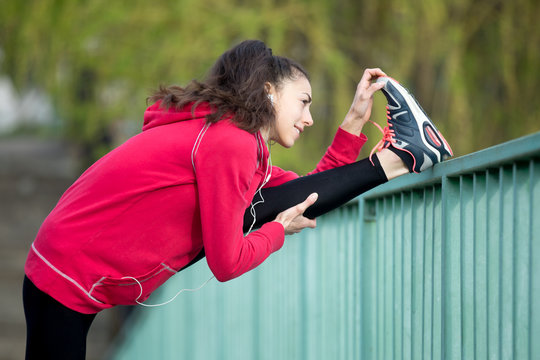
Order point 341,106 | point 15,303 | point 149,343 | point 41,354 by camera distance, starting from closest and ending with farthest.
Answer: point 41,354
point 149,343
point 341,106
point 15,303

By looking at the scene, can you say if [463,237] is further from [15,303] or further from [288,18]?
[15,303]

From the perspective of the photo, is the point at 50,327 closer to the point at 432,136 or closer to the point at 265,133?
the point at 265,133

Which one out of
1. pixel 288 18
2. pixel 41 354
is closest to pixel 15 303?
pixel 288 18

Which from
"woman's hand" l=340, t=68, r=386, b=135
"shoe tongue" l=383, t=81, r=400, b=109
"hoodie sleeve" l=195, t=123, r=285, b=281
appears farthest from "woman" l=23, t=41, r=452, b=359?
"woman's hand" l=340, t=68, r=386, b=135

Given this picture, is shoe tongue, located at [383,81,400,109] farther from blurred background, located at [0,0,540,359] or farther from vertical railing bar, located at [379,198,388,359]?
blurred background, located at [0,0,540,359]

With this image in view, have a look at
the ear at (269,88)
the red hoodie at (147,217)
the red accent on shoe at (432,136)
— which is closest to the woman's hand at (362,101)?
the red accent on shoe at (432,136)

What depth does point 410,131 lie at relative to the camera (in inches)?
68.7

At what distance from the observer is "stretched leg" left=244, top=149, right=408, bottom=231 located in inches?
68.1

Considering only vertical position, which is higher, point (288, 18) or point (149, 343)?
point (288, 18)

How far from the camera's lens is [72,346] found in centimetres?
158

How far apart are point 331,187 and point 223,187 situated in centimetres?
42

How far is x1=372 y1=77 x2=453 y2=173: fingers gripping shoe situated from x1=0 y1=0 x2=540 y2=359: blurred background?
2.35 m

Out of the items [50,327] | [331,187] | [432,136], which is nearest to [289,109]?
[331,187]

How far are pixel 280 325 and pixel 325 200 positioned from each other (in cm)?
83
